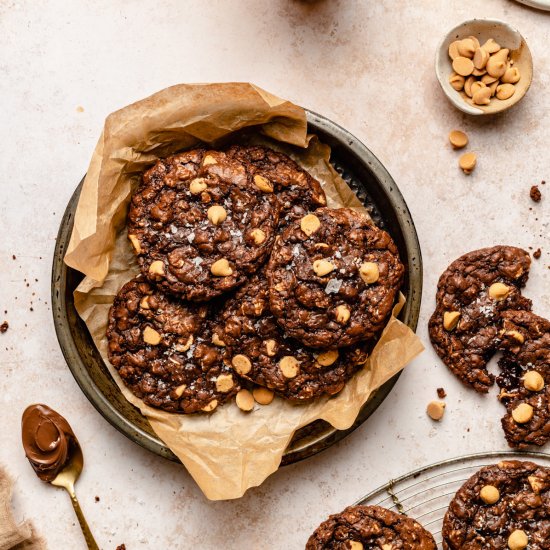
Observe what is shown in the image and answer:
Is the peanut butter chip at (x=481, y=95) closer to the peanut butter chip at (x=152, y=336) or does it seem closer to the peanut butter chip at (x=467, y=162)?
the peanut butter chip at (x=467, y=162)

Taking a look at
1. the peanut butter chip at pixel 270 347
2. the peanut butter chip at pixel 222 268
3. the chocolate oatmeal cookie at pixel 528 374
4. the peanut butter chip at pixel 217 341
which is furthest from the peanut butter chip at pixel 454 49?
the peanut butter chip at pixel 217 341

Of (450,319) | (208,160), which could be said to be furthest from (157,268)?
(450,319)

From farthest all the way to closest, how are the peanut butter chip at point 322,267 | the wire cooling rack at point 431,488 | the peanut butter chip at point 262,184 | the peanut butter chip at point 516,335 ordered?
1. the wire cooling rack at point 431,488
2. the peanut butter chip at point 516,335
3. the peanut butter chip at point 262,184
4. the peanut butter chip at point 322,267

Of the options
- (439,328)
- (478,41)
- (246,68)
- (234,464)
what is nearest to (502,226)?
(439,328)

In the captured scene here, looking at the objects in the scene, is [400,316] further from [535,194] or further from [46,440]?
[46,440]

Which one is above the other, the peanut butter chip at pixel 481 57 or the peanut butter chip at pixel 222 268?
the peanut butter chip at pixel 481 57

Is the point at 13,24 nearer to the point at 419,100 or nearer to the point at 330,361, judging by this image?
the point at 419,100

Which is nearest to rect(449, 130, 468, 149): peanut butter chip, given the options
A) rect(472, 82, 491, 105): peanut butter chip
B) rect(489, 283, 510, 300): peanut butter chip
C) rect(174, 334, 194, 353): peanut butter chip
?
rect(472, 82, 491, 105): peanut butter chip
